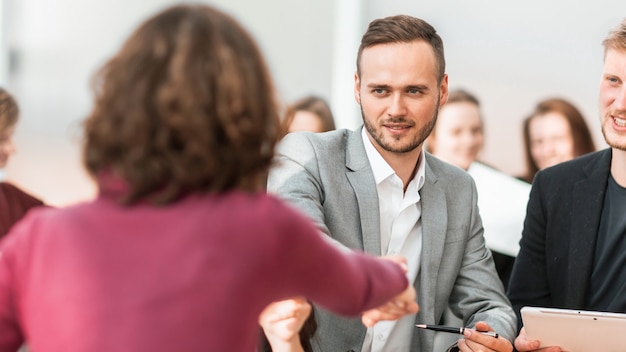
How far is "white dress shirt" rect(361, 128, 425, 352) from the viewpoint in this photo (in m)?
2.26

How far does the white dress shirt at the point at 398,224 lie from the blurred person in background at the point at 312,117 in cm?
129

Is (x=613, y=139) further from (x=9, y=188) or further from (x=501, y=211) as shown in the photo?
(x=9, y=188)

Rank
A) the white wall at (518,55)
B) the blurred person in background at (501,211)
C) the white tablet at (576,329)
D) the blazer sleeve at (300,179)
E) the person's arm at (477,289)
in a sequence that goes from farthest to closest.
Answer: the white wall at (518,55)
the blurred person in background at (501,211)
the person's arm at (477,289)
the blazer sleeve at (300,179)
the white tablet at (576,329)

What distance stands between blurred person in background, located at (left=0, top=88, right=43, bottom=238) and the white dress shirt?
85 centimetres

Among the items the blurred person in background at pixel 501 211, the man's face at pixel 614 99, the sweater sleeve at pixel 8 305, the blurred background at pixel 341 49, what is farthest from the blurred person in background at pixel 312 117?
the sweater sleeve at pixel 8 305

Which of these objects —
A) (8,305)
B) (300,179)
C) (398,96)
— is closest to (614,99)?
(398,96)

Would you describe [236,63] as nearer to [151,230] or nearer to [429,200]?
[151,230]

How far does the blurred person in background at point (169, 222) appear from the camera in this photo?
3.29ft

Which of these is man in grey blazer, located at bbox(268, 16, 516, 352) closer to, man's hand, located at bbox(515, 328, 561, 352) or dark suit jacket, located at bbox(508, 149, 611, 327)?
man's hand, located at bbox(515, 328, 561, 352)

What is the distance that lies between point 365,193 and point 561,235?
60cm

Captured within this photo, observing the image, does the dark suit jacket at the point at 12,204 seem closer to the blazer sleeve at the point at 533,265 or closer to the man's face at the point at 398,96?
the man's face at the point at 398,96

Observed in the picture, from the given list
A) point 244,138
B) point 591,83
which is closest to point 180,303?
point 244,138

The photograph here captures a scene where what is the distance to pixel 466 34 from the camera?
442cm

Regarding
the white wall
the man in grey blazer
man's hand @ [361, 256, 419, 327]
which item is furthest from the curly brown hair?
the white wall
